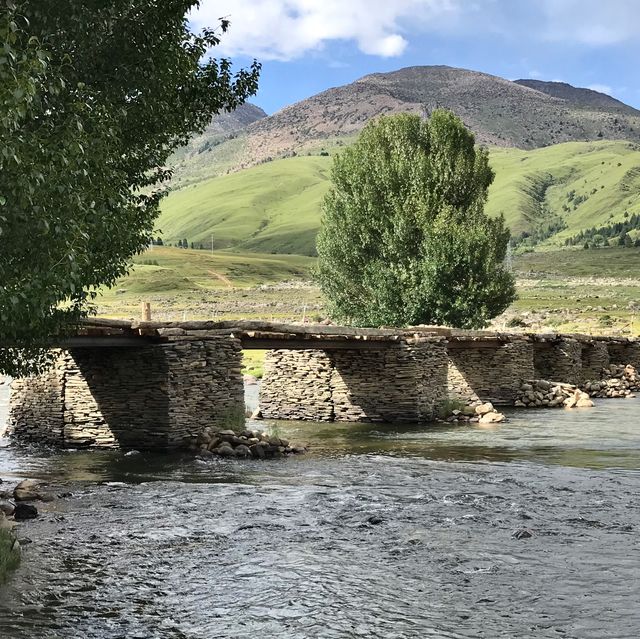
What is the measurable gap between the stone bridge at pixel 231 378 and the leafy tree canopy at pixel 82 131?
5.61m

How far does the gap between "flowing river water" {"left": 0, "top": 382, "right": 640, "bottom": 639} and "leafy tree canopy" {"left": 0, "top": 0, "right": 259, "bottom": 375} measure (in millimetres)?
3377

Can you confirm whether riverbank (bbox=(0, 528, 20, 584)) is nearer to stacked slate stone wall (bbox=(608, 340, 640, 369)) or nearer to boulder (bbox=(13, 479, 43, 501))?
boulder (bbox=(13, 479, 43, 501))

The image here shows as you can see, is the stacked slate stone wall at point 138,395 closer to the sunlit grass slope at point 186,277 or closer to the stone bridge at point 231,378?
the stone bridge at point 231,378

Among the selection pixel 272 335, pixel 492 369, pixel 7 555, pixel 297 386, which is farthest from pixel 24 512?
pixel 492 369

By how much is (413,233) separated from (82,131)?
110 feet

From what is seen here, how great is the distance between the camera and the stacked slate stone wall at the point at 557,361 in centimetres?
4341

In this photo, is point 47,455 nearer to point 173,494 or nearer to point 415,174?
point 173,494

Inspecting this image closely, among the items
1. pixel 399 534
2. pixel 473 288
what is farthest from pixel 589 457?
pixel 473 288

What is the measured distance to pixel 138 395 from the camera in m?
22.5

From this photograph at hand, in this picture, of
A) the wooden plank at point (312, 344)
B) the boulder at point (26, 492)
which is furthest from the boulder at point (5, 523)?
the wooden plank at point (312, 344)

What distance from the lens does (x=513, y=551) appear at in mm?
12422

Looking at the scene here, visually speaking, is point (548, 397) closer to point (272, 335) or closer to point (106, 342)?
point (272, 335)

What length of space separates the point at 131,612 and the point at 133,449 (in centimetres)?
1331

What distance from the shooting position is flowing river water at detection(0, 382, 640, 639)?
952 cm
